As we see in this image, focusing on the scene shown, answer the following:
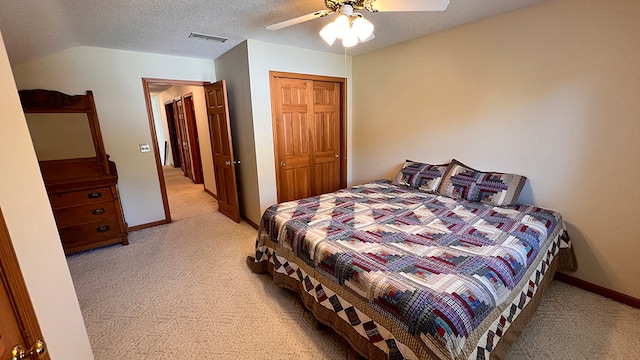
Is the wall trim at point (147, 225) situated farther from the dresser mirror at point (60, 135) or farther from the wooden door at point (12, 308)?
the wooden door at point (12, 308)

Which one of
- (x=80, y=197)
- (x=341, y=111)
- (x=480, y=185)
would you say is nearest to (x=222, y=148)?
(x=80, y=197)

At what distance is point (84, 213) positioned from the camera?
2887mm

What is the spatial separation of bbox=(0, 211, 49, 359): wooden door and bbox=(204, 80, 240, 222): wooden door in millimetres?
2774

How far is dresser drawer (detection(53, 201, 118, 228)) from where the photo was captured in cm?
277

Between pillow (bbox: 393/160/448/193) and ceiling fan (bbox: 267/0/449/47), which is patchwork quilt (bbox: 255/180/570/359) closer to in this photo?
pillow (bbox: 393/160/448/193)

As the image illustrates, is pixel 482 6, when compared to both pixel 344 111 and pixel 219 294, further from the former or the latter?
pixel 219 294

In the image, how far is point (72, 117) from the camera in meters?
2.99

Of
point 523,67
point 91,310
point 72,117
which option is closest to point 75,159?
point 72,117

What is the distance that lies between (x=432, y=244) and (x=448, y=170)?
1.34m

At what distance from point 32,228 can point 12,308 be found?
0.37 metres

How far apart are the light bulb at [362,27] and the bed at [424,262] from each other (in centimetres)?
134

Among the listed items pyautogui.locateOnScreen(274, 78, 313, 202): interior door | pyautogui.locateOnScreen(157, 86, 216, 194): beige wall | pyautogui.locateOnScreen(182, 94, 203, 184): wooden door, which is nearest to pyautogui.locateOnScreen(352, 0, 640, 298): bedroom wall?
pyautogui.locateOnScreen(274, 78, 313, 202): interior door

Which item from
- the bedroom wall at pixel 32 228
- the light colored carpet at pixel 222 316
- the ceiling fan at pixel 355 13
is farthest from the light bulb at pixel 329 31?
the light colored carpet at pixel 222 316

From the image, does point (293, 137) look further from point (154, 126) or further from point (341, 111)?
point (154, 126)
